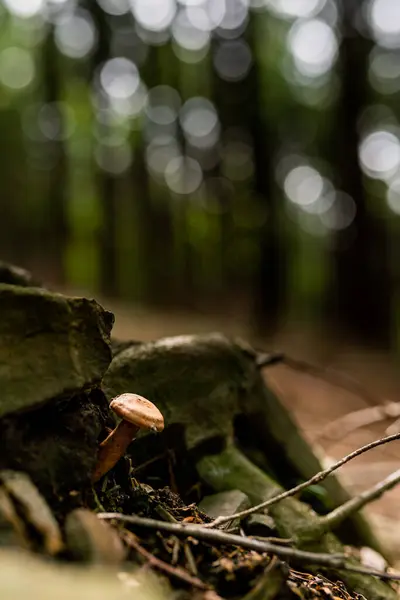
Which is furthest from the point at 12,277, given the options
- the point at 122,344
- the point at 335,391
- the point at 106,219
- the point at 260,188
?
the point at 106,219

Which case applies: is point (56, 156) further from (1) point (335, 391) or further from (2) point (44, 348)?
(2) point (44, 348)

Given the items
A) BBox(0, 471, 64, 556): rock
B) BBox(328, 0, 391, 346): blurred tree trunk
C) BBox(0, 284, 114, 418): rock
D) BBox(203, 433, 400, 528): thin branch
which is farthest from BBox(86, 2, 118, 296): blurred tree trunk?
BBox(0, 471, 64, 556): rock

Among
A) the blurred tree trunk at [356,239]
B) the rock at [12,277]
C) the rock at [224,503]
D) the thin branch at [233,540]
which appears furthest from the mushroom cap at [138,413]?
the blurred tree trunk at [356,239]

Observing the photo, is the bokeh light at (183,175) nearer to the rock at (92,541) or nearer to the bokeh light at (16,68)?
the bokeh light at (16,68)

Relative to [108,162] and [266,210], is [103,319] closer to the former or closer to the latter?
[266,210]

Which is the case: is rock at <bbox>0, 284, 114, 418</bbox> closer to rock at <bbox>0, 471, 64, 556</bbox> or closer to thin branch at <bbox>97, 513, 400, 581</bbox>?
rock at <bbox>0, 471, 64, 556</bbox>

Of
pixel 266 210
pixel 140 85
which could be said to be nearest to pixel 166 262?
pixel 140 85

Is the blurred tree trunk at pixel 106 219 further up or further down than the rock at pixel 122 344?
further up
